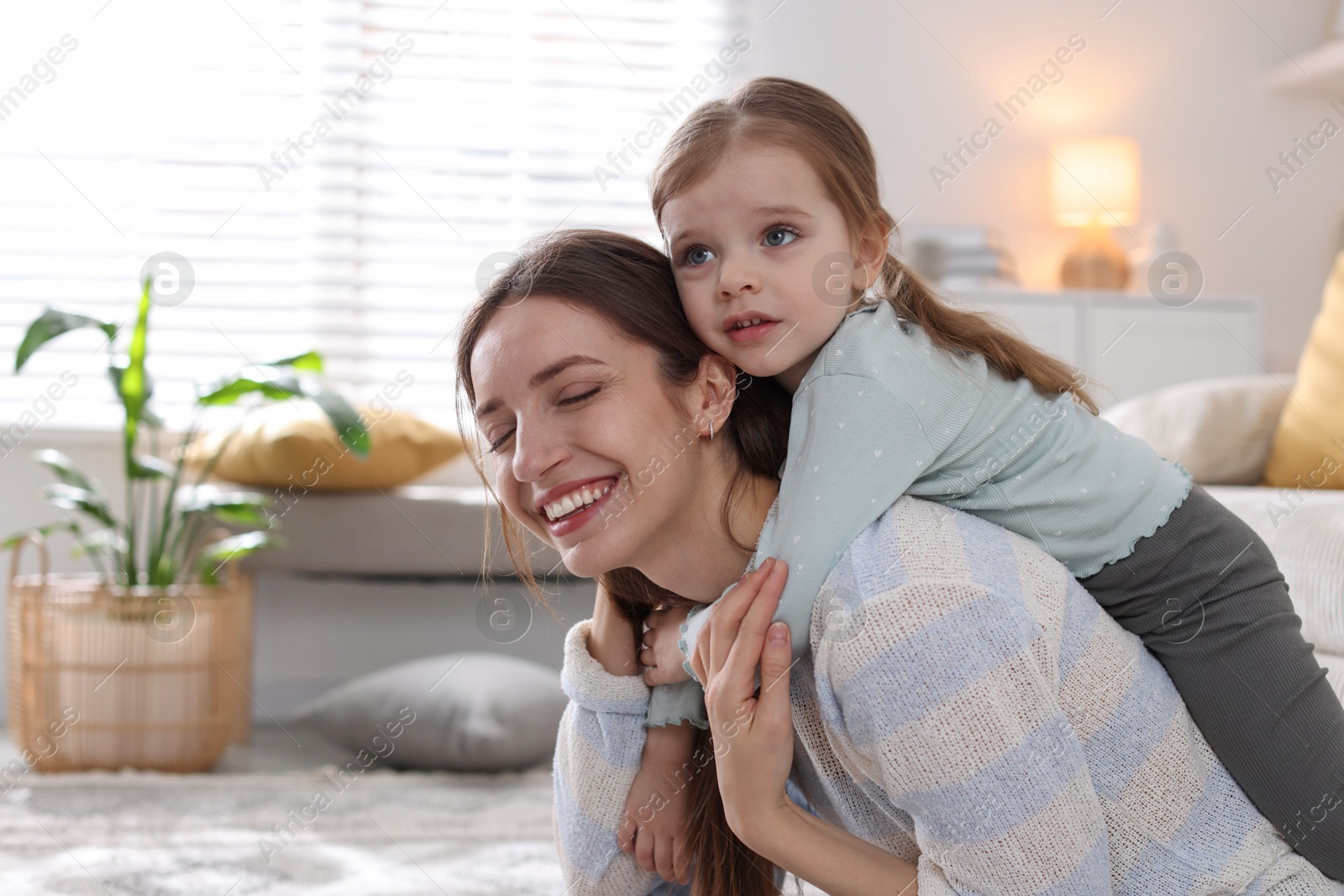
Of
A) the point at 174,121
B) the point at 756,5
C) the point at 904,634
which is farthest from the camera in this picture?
the point at 756,5

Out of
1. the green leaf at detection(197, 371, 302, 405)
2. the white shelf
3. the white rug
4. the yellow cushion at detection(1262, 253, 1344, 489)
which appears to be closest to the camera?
the yellow cushion at detection(1262, 253, 1344, 489)

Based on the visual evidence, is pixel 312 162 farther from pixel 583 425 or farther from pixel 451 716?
pixel 583 425

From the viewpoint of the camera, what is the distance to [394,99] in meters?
3.15

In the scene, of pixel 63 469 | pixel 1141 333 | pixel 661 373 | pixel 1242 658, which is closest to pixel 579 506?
pixel 661 373

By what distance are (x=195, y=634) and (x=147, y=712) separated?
0.57ft

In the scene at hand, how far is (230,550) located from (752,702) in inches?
68.0

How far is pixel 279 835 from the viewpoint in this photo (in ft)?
5.93

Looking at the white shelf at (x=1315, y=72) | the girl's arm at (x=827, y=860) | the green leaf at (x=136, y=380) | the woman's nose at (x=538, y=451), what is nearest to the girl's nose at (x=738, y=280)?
the woman's nose at (x=538, y=451)

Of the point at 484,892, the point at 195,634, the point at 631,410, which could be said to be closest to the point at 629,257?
the point at 631,410

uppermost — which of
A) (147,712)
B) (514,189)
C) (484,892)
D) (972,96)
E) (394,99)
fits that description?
(972,96)

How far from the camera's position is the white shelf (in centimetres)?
340

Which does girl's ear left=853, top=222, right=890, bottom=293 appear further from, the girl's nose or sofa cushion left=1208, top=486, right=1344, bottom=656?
sofa cushion left=1208, top=486, right=1344, bottom=656

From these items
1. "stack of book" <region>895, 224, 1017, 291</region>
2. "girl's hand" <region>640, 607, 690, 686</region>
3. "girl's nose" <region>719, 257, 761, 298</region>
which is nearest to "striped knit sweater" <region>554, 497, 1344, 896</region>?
"girl's hand" <region>640, 607, 690, 686</region>

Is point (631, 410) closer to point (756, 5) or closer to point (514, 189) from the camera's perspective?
point (514, 189)
